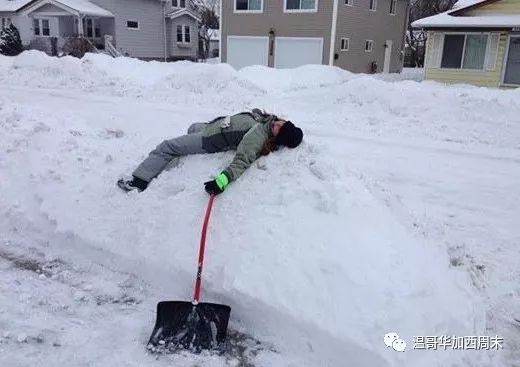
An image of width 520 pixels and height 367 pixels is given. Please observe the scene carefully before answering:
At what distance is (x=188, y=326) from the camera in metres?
3.60

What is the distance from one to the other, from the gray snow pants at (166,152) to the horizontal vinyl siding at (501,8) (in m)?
18.6

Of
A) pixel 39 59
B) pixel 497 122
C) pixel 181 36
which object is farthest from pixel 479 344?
pixel 181 36

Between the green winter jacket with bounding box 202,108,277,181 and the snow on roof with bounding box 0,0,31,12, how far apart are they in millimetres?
32790

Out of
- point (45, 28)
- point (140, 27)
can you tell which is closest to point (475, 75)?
point (140, 27)

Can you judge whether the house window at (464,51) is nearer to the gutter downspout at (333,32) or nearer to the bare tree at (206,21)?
the gutter downspout at (333,32)

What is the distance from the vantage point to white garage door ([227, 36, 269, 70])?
2439 cm

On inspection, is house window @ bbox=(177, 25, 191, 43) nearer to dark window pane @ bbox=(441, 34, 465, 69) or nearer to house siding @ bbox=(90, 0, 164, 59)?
house siding @ bbox=(90, 0, 164, 59)

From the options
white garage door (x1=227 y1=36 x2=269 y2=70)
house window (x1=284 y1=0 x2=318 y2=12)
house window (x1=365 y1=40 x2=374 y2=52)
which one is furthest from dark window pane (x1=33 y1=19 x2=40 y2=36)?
house window (x1=365 y1=40 x2=374 y2=52)

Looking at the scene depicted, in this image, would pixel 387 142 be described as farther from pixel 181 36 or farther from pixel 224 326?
pixel 181 36

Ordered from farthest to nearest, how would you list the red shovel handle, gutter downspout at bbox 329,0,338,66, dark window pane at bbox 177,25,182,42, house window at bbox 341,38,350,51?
dark window pane at bbox 177,25,182,42 < house window at bbox 341,38,350,51 < gutter downspout at bbox 329,0,338,66 < the red shovel handle

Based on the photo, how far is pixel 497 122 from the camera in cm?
1152

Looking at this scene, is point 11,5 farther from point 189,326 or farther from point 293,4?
point 189,326

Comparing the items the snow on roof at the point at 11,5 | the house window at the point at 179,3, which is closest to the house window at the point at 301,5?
the house window at the point at 179,3

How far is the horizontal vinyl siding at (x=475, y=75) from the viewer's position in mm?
19391
